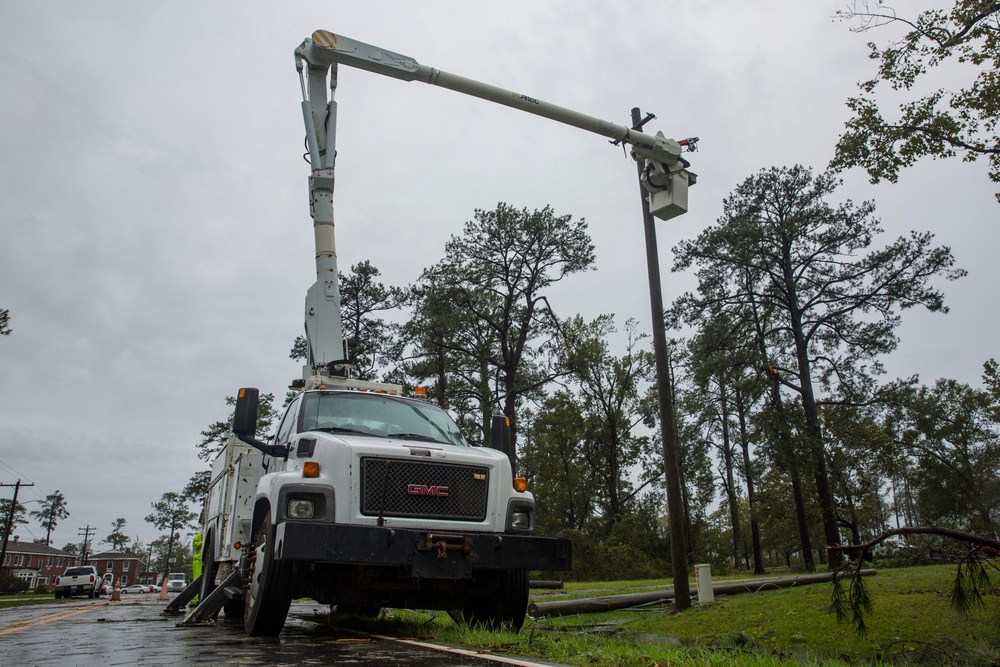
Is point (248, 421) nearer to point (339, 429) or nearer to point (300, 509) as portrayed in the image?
point (339, 429)

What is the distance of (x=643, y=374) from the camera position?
40.1 meters

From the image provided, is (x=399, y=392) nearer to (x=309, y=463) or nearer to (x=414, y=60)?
(x=309, y=463)

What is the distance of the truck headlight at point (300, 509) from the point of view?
5696 millimetres

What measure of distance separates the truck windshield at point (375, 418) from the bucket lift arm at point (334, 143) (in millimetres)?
1685

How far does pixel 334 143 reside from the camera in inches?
428

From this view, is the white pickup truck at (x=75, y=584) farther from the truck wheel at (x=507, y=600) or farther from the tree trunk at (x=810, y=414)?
the truck wheel at (x=507, y=600)

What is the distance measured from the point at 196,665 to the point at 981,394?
146ft

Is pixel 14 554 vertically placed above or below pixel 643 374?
below

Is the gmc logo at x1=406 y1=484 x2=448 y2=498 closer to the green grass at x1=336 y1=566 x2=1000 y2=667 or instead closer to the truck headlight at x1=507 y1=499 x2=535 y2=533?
the truck headlight at x1=507 y1=499 x2=535 y2=533

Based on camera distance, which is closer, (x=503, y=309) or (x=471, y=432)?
(x=503, y=309)

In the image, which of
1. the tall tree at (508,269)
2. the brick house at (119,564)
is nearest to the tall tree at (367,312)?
the tall tree at (508,269)

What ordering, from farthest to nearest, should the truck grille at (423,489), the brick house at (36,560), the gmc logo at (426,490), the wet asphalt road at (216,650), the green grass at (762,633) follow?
the brick house at (36,560), the gmc logo at (426,490), the truck grille at (423,489), the green grass at (762,633), the wet asphalt road at (216,650)

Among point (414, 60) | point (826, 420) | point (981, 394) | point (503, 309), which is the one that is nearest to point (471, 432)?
point (503, 309)

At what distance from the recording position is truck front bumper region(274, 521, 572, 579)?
5.35m
